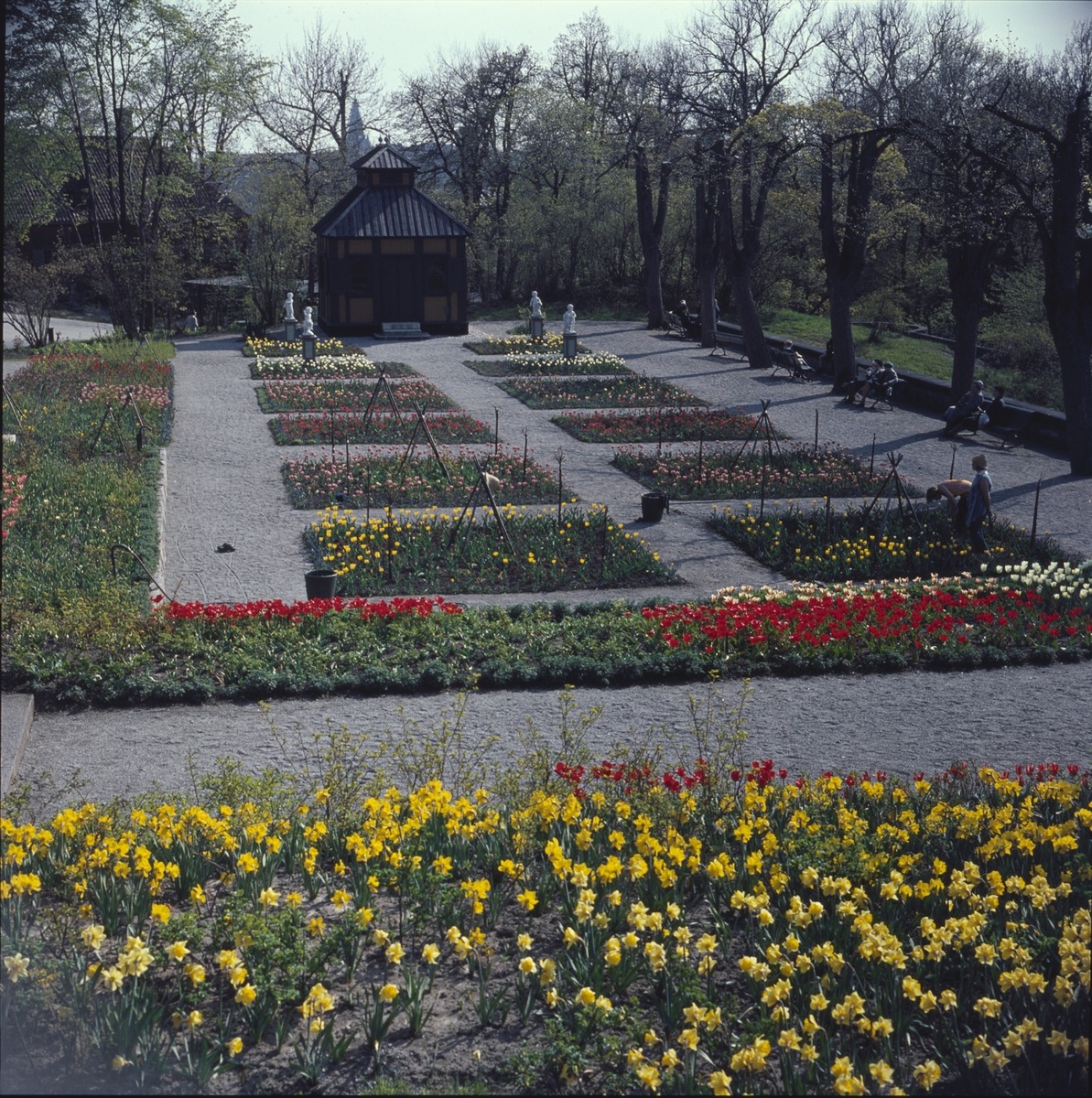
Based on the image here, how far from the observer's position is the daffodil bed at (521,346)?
31.6m

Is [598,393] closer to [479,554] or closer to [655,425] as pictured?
[655,425]

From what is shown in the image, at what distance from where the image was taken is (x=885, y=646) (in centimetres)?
907

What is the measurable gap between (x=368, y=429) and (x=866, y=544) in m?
9.68

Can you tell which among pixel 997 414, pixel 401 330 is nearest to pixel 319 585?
pixel 997 414

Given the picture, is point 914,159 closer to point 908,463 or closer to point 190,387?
point 908,463

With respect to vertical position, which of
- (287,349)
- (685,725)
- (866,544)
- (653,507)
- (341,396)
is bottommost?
(685,725)

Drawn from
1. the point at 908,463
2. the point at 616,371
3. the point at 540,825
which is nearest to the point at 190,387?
the point at 616,371

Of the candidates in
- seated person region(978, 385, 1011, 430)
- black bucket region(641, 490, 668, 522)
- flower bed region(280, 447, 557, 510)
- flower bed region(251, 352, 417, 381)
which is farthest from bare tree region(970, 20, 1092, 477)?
flower bed region(251, 352, 417, 381)

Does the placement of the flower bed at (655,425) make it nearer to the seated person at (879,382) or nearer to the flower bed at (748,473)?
the flower bed at (748,473)

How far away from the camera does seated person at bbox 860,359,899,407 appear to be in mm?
23641

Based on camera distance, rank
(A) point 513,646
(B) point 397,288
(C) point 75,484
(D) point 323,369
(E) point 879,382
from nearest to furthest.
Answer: (A) point 513,646
(C) point 75,484
(E) point 879,382
(D) point 323,369
(B) point 397,288

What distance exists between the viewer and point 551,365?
28.2 metres

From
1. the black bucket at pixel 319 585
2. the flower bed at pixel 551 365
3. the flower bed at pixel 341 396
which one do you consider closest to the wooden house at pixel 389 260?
the flower bed at pixel 551 365

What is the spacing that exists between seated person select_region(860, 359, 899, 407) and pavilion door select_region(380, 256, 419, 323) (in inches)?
669
